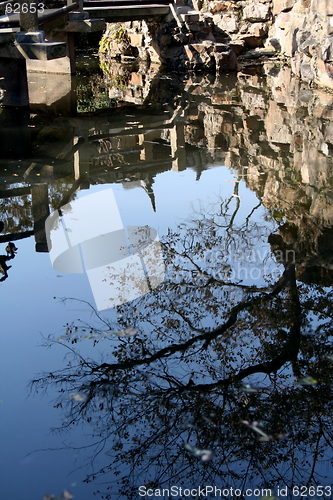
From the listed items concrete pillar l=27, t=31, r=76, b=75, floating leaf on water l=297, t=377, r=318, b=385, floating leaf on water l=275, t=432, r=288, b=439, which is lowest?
floating leaf on water l=275, t=432, r=288, b=439

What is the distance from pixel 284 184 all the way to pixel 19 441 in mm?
5308

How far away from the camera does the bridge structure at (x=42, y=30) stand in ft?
32.1

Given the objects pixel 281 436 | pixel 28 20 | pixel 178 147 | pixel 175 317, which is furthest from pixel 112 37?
pixel 281 436

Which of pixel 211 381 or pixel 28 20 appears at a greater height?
pixel 28 20

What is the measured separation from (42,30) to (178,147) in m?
4.58

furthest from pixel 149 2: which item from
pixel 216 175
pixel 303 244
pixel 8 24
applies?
pixel 303 244

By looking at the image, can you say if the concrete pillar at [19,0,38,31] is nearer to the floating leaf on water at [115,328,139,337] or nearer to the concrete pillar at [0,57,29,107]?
the concrete pillar at [0,57,29,107]

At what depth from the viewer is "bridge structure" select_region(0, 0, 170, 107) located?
9781mm

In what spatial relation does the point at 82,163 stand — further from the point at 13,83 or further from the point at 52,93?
the point at 52,93

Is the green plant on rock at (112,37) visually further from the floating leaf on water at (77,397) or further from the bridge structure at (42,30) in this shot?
the floating leaf on water at (77,397)

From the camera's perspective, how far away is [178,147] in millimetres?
9109

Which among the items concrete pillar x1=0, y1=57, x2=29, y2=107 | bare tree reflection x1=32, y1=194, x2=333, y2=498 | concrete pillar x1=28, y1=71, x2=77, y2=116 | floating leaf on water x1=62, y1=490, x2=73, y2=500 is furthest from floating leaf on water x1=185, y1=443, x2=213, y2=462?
concrete pillar x1=0, y1=57, x2=29, y2=107

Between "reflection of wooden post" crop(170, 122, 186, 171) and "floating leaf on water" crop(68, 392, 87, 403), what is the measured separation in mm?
5115

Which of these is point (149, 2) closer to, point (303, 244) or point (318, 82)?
point (318, 82)
